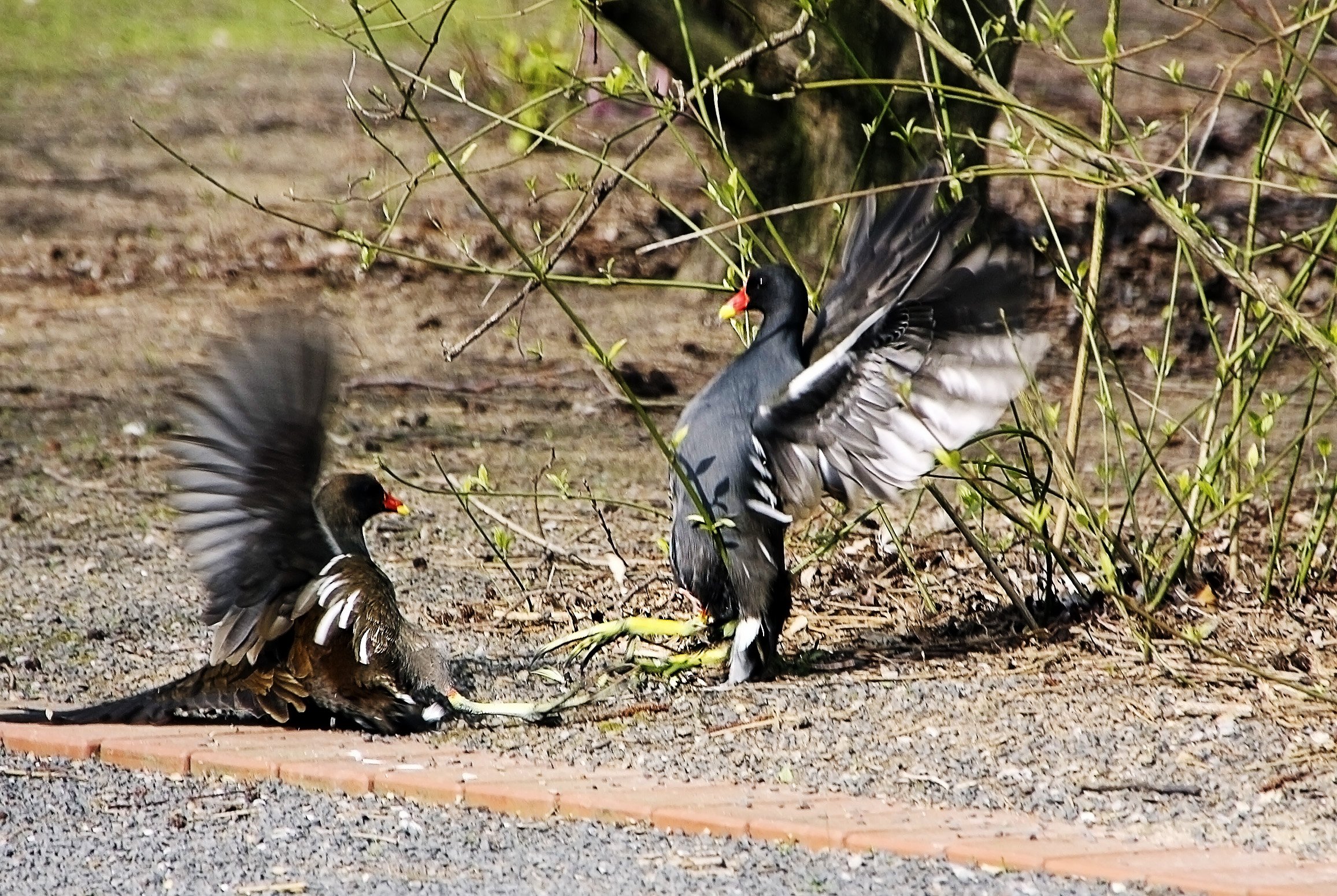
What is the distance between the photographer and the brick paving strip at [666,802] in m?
3.34

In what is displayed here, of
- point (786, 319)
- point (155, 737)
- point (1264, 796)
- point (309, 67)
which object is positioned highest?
point (309, 67)

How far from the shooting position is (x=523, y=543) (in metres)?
6.42

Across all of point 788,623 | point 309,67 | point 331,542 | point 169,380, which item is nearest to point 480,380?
point 169,380

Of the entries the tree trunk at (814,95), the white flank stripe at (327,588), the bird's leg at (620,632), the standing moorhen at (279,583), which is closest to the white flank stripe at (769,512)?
the bird's leg at (620,632)

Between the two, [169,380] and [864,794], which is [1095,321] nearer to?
[864,794]

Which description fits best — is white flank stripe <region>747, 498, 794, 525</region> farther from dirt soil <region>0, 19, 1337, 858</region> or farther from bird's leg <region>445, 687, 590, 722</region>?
bird's leg <region>445, 687, 590, 722</region>

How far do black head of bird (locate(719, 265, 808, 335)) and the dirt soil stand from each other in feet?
3.04

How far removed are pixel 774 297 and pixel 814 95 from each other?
352 cm

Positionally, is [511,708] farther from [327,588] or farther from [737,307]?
[737,307]

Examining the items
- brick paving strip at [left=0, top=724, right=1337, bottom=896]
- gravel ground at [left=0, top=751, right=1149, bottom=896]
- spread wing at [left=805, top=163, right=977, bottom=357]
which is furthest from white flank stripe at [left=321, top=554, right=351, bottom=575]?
spread wing at [left=805, top=163, right=977, bottom=357]

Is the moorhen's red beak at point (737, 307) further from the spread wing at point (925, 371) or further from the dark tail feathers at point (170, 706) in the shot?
the dark tail feathers at point (170, 706)

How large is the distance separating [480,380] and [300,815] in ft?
16.8

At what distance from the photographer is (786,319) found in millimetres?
4883

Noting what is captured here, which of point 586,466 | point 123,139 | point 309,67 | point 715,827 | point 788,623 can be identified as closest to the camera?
point 715,827
